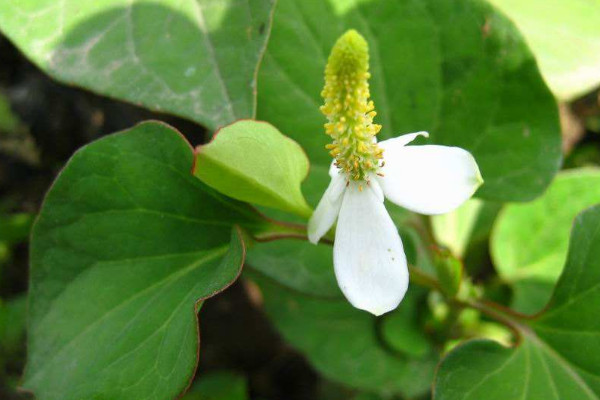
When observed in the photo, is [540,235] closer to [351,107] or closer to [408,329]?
[408,329]

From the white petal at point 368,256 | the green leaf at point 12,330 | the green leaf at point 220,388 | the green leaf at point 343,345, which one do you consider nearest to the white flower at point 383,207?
the white petal at point 368,256

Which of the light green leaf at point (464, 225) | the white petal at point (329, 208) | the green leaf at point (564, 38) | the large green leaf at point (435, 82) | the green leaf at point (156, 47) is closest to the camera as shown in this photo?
the white petal at point (329, 208)

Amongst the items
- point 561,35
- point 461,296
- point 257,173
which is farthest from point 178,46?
point 561,35

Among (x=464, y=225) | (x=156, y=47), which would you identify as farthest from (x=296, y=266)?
(x=464, y=225)

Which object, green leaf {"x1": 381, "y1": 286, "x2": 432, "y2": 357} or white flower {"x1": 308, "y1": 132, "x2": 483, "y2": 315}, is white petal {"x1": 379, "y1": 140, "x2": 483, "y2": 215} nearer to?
white flower {"x1": 308, "y1": 132, "x2": 483, "y2": 315}

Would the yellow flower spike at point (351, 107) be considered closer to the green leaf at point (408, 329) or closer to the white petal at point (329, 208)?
the white petal at point (329, 208)
